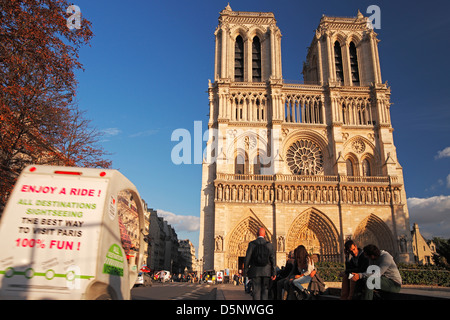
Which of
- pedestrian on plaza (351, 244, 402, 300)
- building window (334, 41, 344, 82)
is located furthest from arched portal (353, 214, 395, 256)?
pedestrian on plaza (351, 244, 402, 300)

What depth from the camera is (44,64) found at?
1041 cm

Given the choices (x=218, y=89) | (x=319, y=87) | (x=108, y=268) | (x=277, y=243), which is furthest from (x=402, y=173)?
(x=108, y=268)

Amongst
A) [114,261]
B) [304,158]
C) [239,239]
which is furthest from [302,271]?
[304,158]

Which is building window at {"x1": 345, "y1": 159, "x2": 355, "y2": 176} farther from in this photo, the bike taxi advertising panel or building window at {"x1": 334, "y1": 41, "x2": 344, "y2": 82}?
the bike taxi advertising panel

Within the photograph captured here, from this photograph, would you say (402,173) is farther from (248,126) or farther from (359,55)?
(248,126)

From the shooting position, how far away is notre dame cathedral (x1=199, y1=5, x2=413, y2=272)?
2858 centimetres

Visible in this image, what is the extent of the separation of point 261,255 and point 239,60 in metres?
31.1

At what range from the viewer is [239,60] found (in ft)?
115

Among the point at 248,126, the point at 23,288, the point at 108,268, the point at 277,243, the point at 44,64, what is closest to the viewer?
the point at 23,288

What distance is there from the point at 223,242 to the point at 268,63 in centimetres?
1773

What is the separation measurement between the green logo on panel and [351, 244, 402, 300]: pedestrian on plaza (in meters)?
3.60

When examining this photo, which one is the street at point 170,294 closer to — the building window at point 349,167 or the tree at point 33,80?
the tree at point 33,80

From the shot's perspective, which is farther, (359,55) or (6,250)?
(359,55)

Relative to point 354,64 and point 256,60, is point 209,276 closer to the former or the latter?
point 256,60
